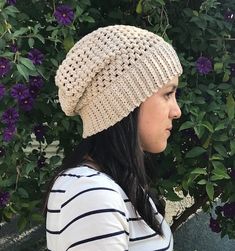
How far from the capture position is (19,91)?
2.46 metres

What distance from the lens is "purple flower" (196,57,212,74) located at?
272cm

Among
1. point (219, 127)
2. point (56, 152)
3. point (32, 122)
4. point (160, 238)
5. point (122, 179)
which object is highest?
point (122, 179)

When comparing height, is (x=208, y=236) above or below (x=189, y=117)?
below

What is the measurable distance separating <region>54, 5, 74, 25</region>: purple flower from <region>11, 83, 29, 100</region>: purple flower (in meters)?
0.33

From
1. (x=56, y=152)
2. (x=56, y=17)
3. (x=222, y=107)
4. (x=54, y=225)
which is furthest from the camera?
(x=56, y=152)

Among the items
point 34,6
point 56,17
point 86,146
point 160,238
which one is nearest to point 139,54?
point 86,146

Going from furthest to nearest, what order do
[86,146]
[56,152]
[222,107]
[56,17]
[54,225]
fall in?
[56,152] → [222,107] → [56,17] → [86,146] → [54,225]

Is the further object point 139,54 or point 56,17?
point 56,17

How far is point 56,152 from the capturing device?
117 inches

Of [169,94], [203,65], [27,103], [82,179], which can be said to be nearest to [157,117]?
[169,94]

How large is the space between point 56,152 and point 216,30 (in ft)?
3.32

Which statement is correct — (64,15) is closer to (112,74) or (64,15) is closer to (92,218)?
(112,74)

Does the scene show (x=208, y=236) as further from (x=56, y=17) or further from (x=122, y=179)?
(x=122, y=179)

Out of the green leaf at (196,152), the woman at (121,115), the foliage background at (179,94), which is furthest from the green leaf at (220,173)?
the woman at (121,115)
